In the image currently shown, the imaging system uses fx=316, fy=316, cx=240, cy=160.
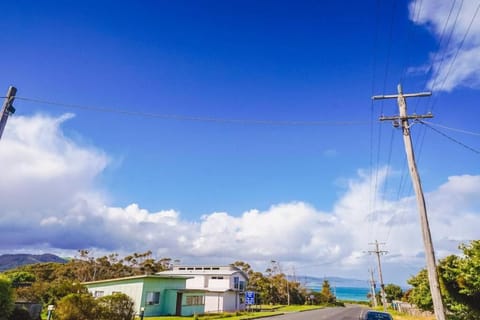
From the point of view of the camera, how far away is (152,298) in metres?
32.6

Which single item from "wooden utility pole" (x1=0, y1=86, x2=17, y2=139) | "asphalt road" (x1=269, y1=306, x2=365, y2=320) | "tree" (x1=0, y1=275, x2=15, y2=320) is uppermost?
"wooden utility pole" (x1=0, y1=86, x2=17, y2=139)

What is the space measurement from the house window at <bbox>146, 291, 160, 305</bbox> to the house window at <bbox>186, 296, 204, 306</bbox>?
429cm

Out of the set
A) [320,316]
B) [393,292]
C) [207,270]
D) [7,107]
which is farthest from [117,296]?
[393,292]

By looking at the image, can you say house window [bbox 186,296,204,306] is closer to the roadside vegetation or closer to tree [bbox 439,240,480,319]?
the roadside vegetation

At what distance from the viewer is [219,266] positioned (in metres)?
52.2

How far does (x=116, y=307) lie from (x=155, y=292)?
15.0 m

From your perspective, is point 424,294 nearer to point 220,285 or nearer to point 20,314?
point 220,285

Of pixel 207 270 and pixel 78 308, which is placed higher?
pixel 207 270

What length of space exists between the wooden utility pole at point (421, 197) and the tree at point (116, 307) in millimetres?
16534

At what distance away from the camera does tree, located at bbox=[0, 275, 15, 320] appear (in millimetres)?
13812

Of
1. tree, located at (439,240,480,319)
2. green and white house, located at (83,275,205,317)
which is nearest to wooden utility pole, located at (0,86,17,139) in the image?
tree, located at (439,240,480,319)

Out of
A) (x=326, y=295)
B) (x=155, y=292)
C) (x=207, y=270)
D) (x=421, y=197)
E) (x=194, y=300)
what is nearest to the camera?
(x=421, y=197)

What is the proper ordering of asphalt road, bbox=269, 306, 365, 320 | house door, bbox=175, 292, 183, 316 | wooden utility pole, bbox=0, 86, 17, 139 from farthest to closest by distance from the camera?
1. house door, bbox=175, 292, 183, 316
2. asphalt road, bbox=269, 306, 365, 320
3. wooden utility pole, bbox=0, 86, 17, 139

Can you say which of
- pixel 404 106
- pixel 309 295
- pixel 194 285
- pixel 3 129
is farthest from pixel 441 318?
pixel 309 295
